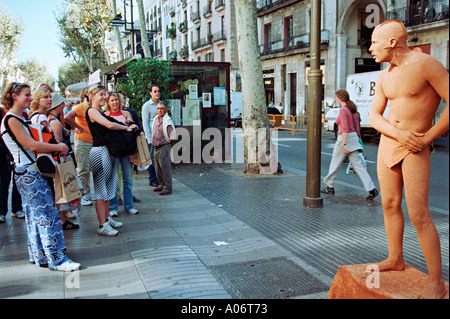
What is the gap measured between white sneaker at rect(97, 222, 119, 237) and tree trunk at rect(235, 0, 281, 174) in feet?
17.2

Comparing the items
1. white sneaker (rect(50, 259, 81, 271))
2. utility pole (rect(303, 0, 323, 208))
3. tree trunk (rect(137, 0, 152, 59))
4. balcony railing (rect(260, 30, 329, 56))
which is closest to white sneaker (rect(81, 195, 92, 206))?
white sneaker (rect(50, 259, 81, 271))

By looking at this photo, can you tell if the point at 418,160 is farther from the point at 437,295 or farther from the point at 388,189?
the point at 437,295

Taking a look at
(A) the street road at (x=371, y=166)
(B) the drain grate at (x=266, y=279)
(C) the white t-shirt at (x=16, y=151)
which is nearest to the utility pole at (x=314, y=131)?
(A) the street road at (x=371, y=166)

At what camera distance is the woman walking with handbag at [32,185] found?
4168 millimetres

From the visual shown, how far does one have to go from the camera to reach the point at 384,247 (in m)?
4.79

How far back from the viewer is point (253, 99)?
10234 millimetres

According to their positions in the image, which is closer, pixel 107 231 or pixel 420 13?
pixel 107 231

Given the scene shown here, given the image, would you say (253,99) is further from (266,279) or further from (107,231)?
(266,279)

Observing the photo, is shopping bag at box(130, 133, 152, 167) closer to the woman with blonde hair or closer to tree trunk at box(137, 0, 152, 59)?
the woman with blonde hair

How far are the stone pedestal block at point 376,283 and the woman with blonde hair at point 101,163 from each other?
128 inches

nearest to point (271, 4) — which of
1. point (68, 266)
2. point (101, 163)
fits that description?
point (101, 163)

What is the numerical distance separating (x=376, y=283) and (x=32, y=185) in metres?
3.25
